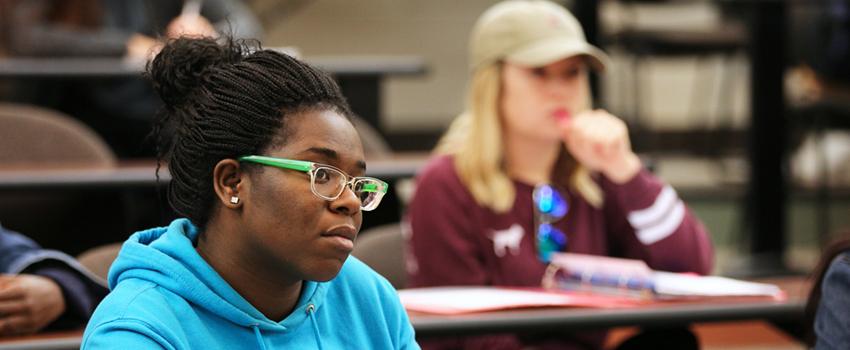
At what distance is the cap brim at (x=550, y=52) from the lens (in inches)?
103

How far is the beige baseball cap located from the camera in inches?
104

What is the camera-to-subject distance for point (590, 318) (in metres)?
2.15

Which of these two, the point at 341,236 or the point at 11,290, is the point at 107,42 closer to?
the point at 11,290

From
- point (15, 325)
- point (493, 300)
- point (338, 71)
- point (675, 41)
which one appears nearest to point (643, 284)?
point (493, 300)

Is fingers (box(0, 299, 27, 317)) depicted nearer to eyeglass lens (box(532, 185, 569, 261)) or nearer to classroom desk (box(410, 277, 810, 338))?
classroom desk (box(410, 277, 810, 338))

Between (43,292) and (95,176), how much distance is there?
1.28 metres

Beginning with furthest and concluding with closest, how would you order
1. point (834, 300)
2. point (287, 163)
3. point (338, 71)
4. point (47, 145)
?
point (338, 71), point (47, 145), point (834, 300), point (287, 163)

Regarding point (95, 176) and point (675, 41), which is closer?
point (95, 176)

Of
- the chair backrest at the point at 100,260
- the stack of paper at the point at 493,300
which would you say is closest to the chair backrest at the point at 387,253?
the stack of paper at the point at 493,300

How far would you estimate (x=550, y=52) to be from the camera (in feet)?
8.62

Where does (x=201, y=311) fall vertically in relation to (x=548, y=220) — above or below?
above

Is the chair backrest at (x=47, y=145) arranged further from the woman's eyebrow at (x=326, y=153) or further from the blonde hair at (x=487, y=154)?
the woman's eyebrow at (x=326, y=153)

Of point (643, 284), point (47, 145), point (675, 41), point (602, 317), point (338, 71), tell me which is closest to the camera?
point (602, 317)

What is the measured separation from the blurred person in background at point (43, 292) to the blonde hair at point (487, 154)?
903mm
